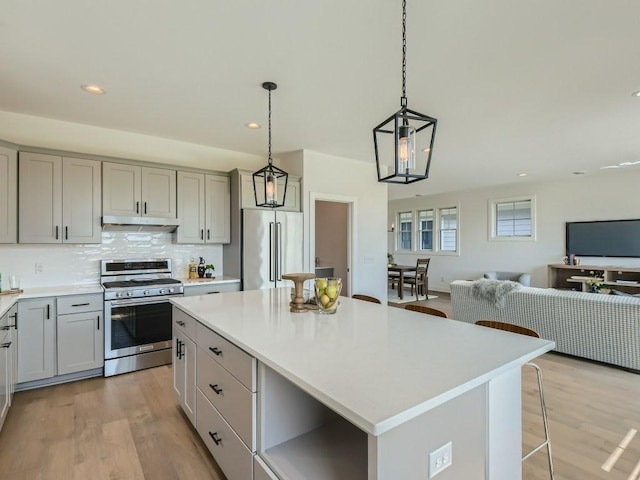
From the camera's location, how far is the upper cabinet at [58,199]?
3.15m

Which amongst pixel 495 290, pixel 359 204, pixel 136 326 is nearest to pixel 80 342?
pixel 136 326

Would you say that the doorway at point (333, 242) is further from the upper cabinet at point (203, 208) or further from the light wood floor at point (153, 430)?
the light wood floor at point (153, 430)

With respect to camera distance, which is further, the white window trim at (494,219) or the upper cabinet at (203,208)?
the white window trim at (494,219)

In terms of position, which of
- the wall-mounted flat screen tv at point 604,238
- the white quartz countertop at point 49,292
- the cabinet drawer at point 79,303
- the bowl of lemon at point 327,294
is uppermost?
the wall-mounted flat screen tv at point 604,238

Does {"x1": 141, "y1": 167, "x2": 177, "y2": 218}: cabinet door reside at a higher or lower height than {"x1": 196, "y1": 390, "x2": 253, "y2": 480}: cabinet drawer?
higher

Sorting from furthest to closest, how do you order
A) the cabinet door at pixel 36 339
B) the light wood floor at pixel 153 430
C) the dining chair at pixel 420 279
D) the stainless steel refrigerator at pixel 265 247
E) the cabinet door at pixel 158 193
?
the dining chair at pixel 420 279 < the stainless steel refrigerator at pixel 265 247 < the cabinet door at pixel 158 193 < the cabinet door at pixel 36 339 < the light wood floor at pixel 153 430

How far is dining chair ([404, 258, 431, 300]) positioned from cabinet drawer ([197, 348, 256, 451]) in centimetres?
629

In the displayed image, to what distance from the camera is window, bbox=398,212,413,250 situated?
9.70 meters

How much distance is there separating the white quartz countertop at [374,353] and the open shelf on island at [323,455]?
43 centimetres

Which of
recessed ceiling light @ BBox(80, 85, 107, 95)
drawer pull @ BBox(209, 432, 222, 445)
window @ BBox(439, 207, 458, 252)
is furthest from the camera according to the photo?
window @ BBox(439, 207, 458, 252)

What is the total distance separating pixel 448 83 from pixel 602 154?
146 inches

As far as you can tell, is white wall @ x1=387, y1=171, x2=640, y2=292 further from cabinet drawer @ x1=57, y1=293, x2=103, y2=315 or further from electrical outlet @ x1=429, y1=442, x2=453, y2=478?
cabinet drawer @ x1=57, y1=293, x2=103, y2=315

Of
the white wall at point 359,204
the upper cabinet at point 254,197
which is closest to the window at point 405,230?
the white wall at point 359,204

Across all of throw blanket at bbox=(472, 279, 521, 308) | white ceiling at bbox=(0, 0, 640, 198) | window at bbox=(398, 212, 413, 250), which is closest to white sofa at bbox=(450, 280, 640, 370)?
throw blanket at bbox=(472, 279, 521, 308)
